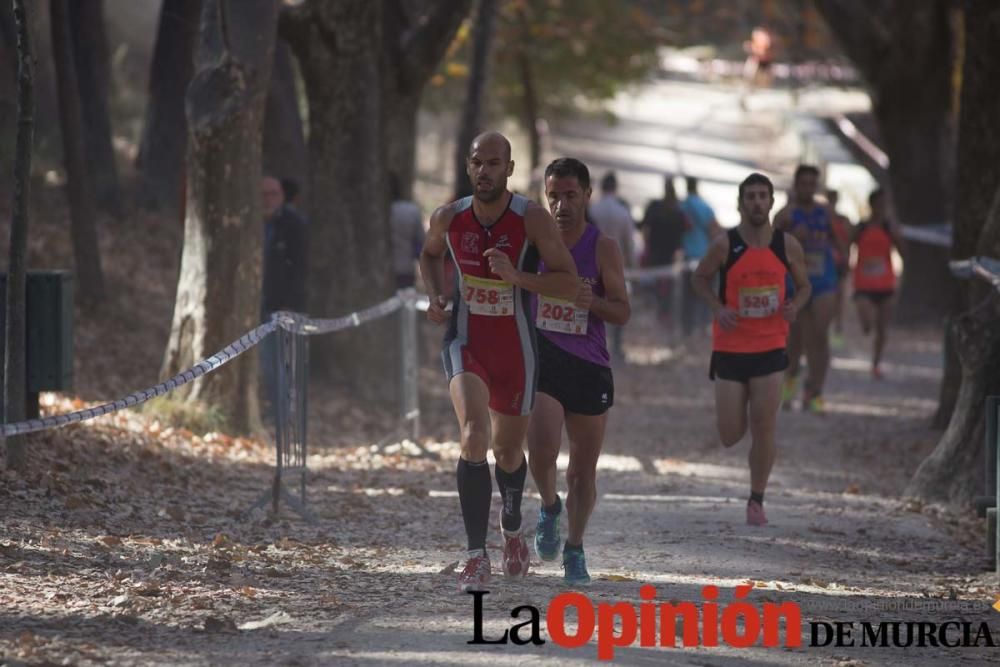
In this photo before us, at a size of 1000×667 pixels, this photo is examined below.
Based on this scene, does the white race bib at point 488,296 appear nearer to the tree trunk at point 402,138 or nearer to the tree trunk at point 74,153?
the tree trunk at point 74,153

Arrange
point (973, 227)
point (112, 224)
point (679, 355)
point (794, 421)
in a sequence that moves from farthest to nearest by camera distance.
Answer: point (679, 355), point (112, 224), point (794, 421), point (973, 227)

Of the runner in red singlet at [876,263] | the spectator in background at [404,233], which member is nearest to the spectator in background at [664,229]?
the runner in red singlet at [876,263]

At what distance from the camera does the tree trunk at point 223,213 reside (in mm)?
13430

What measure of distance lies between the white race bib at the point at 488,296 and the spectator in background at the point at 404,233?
9277 millimetres

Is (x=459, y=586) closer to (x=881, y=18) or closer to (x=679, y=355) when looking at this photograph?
(x=679, y=355)

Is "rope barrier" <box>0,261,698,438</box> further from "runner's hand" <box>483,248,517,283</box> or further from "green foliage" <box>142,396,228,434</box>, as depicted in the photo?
"runner's hand" <box>483,248,517,283</box>

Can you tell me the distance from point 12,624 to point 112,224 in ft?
45.2

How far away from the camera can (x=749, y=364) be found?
1099cm

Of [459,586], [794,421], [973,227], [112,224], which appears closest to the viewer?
[459,586]

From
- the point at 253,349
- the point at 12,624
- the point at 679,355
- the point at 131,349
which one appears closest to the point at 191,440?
the point at 253,349

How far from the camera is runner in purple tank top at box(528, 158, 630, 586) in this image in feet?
28.4

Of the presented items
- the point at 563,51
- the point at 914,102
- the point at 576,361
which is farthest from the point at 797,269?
the point at 563,51

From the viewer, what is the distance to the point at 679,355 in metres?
23.8

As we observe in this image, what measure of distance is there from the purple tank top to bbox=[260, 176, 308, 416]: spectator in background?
6.91 meters
